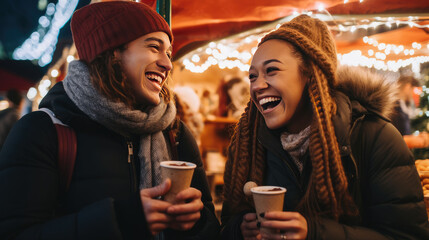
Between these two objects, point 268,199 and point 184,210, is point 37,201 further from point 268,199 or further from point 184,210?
point 268,199

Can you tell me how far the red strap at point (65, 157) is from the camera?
151 cm

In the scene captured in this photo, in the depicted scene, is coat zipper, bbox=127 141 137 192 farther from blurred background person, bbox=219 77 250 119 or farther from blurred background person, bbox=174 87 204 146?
blurred background person, bbox=219 77 250 119

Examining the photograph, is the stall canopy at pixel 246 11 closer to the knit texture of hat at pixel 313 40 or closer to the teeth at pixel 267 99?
the knit texture of hat at pixel 313 40

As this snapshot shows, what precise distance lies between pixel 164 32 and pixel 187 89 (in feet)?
10.2

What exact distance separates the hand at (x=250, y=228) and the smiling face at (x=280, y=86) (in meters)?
0.53

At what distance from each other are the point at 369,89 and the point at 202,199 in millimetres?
1174

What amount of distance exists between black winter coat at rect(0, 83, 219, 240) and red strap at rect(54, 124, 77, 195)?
3 centimetres

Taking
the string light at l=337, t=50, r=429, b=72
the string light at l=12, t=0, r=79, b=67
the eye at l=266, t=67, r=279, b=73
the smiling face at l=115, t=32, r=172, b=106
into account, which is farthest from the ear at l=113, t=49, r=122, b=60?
the string light at l=12, t=0, r=79, b=67

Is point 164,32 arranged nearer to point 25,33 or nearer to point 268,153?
point 268,153

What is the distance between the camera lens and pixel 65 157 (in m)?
1.52

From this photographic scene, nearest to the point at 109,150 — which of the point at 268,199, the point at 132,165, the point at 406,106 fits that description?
the point at 132,165

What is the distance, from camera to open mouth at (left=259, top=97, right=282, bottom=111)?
187 centimetres

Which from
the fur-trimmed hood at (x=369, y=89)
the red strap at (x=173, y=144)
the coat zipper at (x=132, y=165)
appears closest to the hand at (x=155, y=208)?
the coat zipper at (x=132, y=165)

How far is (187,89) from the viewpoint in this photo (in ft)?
16.6
